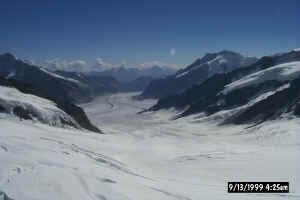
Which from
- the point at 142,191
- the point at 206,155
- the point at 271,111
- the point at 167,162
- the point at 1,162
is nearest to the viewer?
the point at 142,191

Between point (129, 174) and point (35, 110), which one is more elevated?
point (35, 110)

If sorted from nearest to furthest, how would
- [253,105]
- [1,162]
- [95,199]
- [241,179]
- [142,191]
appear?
[95,199] < [142,191] < [1,162] < [241,179] < [253,105]

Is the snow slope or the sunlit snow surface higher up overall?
the snow slope

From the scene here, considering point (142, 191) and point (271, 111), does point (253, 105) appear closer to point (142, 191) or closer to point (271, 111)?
point (271, 111)

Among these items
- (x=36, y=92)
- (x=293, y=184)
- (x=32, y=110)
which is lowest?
(x=293, y=184)

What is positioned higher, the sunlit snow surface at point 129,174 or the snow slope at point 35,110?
the snow slope at point 35,110

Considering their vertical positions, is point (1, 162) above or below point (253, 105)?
below

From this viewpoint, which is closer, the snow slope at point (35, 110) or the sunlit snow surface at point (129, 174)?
the sunlit snow surface at point (129, 174)

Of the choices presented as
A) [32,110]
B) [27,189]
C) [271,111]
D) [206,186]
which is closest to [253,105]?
[271,111]

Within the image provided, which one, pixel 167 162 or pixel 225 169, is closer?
pixel 225 169

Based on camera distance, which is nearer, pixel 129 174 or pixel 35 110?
pixel 129 174

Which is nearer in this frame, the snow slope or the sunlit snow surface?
the sunlit snow surface
